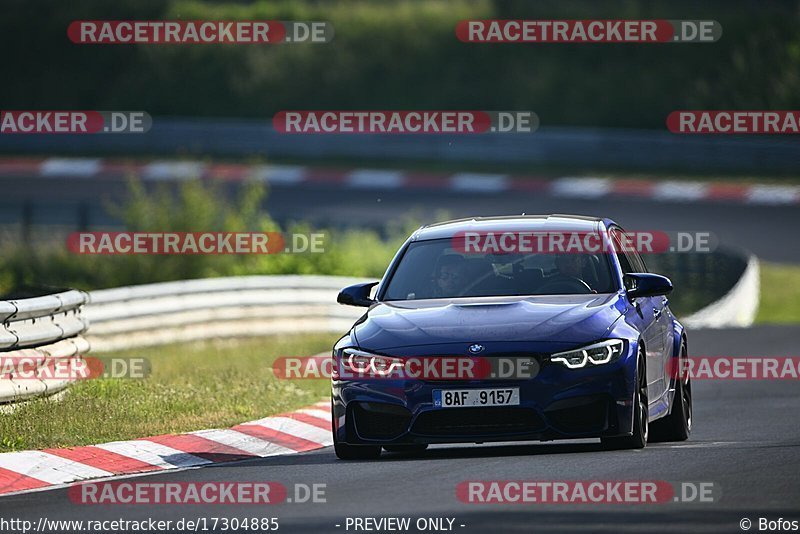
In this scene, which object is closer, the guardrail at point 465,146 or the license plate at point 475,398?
the license plate at point 475,398

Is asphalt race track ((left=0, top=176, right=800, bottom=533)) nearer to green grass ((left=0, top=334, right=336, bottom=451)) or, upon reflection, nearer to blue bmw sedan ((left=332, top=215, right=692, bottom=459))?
blue bmw sedan ((left=332, top=215, right=692, bottom=459))

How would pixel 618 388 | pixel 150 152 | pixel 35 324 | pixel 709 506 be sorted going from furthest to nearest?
pixel 150 152 → pixel 35 324 → pixel 618 388 → pixel 709 506

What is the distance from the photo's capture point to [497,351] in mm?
10297

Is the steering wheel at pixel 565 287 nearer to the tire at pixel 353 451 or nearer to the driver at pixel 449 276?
the driver at pixel 449 276

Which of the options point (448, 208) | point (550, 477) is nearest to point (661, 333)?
point (550, 477)

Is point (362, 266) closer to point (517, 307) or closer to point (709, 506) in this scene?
point (517, 307)

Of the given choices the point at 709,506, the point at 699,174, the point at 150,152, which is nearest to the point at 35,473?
the point at 709,506

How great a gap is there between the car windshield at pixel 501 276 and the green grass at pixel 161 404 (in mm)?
2281

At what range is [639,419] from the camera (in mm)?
10562

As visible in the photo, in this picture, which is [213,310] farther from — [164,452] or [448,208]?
[448,208]

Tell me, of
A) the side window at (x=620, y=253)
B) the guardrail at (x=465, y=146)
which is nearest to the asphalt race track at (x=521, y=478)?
the side window at (x=620, y=253)

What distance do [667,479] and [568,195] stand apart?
29600mm

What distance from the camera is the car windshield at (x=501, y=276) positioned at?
37.5 ft

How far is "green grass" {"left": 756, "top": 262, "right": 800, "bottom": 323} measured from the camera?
28.8 metres
